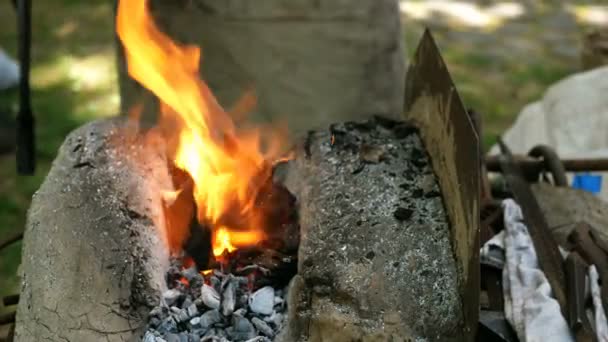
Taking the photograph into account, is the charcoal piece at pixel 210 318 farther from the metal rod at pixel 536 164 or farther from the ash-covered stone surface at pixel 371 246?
the metal rod at pixel 536 164

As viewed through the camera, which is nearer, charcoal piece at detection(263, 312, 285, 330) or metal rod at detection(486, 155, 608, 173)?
charcoal piece at detection(263, 312, 285, 330)

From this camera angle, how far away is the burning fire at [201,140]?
1.47m

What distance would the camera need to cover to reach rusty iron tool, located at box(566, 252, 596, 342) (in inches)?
46.7

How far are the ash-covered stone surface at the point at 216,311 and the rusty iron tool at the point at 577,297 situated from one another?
1.69ft

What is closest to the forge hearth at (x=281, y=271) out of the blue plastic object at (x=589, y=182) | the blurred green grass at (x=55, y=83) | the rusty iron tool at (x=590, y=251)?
the rusty iron tool at (x=590, y=251)

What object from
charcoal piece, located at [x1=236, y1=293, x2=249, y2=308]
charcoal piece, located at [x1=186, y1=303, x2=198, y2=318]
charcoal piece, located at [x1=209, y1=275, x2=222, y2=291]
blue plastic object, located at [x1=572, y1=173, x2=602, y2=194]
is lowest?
charcoal piece, located at [x1=186, y1=303, x2=198, y2=318]

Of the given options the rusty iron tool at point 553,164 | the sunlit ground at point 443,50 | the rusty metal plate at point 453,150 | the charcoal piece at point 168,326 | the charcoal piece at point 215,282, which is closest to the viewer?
the rusty metal plate at point 453,150

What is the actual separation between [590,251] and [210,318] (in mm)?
766

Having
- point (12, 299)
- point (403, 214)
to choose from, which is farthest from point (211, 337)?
point (12, 299)

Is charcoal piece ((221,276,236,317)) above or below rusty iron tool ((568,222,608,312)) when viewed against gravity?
below

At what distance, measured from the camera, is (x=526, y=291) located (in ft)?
4.32

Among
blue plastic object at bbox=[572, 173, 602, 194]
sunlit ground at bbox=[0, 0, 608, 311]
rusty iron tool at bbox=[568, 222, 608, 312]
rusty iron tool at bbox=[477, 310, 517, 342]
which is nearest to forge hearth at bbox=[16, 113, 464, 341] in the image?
rusty iron tool at bbox=[477, 310, 517, 342]

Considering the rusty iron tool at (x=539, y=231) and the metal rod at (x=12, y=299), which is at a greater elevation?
the rusty iron tool at (x=539, y=231)

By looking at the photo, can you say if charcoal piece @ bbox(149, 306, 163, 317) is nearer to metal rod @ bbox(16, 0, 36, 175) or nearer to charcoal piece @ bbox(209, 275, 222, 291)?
charcoal piece @ bbox(209, 275, 222, 291)
